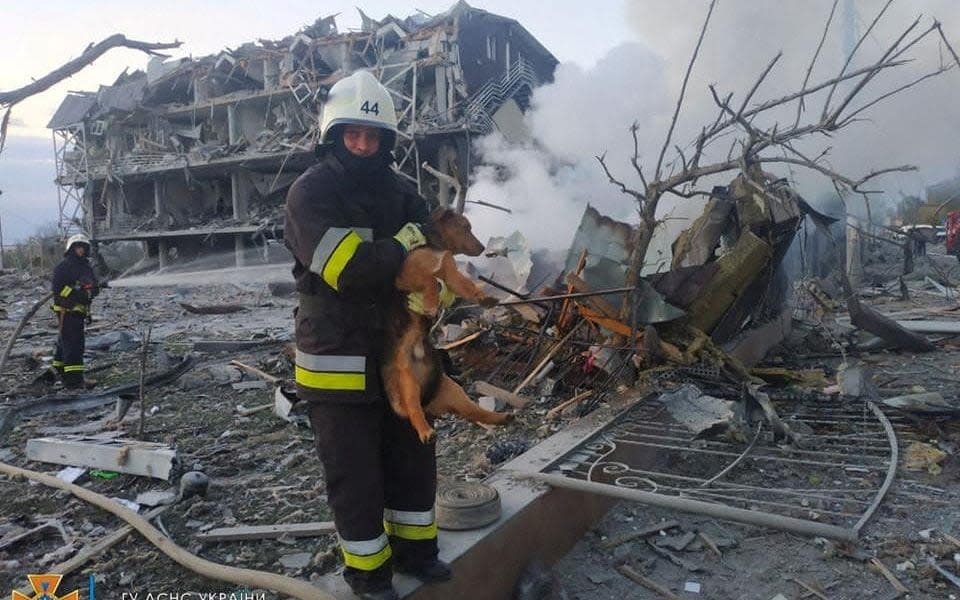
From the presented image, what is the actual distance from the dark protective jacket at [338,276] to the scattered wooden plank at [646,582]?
1.62 m

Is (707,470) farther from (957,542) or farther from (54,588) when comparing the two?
(54,588)

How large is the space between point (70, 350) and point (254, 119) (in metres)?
23.5

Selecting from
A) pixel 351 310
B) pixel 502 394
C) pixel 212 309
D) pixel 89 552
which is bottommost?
pixel 212 309

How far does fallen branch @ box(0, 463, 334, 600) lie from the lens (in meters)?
2.24

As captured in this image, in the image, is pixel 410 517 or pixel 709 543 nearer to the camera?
pixel 410 517

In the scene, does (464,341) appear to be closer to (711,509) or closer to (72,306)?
(711,509)

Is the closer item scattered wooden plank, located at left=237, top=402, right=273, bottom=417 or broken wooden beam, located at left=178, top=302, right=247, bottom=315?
scattered wooden plank, located at left=237, top=402, right=273, bottom=417

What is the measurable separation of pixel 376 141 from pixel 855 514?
3045 mm

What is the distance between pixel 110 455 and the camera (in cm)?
427

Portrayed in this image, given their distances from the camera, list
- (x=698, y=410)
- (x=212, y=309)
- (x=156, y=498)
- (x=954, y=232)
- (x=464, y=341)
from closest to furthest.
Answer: (x=156, y=498) < (x=698, y=410) < (x=464, y=341) < (x=212, y=309) < (x=954, y=232)

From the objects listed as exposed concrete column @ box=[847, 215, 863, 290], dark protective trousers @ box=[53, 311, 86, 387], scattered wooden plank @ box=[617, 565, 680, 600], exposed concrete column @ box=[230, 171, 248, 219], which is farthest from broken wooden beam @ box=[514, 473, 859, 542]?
exposed concrete column @ box=[230, 171, 248, 219]

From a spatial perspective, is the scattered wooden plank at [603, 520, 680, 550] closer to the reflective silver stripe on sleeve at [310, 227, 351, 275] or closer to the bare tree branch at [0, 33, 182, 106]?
the reflective silver stripe on sleeve at [310, 227, 351, 275]

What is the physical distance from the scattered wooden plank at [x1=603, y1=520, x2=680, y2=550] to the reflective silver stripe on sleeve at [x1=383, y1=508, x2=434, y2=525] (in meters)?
1.30

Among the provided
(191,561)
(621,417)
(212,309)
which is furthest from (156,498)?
(212,309)
